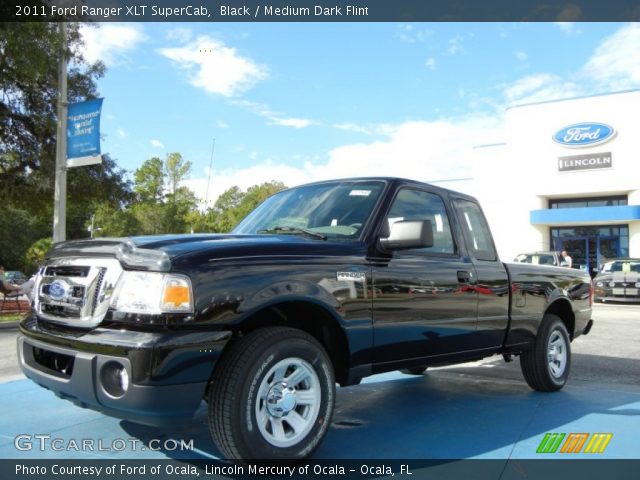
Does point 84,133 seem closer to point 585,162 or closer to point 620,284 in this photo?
point 620,284

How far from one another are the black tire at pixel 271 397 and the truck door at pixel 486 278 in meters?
1.82

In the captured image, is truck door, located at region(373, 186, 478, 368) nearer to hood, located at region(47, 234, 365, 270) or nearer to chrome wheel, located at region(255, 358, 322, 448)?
hood, located at region(47, 234, 365, 270)

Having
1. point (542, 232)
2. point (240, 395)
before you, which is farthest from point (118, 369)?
point (542, 232)

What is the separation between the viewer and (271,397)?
125 inches

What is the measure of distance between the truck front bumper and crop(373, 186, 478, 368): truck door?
127 cm

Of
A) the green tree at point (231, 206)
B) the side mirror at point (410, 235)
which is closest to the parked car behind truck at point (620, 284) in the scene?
the side mirror at point (410, 235)

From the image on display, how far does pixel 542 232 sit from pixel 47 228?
54.9m

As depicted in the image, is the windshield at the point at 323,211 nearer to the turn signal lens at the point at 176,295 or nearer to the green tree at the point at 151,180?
the turn signal lens at the point at 176,295

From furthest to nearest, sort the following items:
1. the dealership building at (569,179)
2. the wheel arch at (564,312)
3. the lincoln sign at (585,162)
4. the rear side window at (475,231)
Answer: the lincoln sign at (585,162)
the dealership building at (569,179)
the wheel arch at (564,312)
the rear side window at (475,231)

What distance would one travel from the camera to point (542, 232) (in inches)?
1380

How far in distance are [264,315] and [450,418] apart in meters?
2.05

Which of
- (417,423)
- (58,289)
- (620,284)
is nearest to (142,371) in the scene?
(58,289)

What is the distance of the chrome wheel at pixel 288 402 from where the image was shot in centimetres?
312

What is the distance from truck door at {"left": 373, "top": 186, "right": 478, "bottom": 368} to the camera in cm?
383
